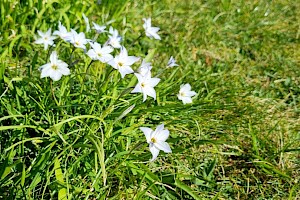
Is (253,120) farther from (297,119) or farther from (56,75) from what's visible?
(56,75)

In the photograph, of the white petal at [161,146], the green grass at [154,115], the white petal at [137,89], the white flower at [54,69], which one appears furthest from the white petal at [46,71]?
the white petal at [161,146]

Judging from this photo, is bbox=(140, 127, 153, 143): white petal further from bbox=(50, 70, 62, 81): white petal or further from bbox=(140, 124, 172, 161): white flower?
bbox=(50, 70, 62, 81): white petal

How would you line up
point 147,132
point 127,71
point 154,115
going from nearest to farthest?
point 147,132 → point 127,71 → point 154,115

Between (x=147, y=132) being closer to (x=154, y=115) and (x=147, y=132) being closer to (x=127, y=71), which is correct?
(x=127, y=71)

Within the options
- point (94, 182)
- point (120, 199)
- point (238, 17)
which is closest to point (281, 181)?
point (120, 199)

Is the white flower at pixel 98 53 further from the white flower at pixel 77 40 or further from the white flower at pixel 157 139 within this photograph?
the white flower at pixel 157 139

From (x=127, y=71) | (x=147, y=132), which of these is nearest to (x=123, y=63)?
(x=127, y=71)

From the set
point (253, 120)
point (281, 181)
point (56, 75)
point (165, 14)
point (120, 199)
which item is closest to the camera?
point (56, 75)

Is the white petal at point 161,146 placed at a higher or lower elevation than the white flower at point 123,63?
lower
